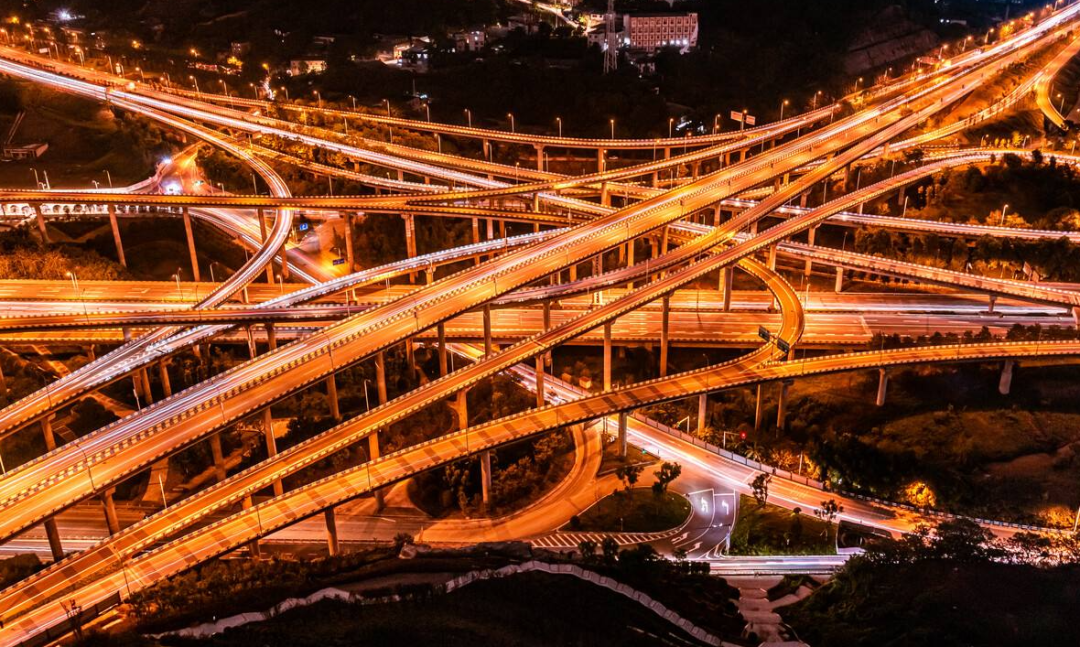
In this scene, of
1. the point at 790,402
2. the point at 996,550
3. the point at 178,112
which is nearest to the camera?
the point at 996,550

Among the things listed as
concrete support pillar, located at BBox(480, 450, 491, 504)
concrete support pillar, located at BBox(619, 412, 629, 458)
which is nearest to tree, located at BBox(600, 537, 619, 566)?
concrete support pillar, located at BBox(480, 450, 491, 504)

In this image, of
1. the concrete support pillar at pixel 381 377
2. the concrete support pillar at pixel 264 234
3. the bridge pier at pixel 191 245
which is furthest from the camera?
the bridge pier at pixel 191 245

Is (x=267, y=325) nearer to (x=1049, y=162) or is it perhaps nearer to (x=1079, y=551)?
(x=1079, y=551)

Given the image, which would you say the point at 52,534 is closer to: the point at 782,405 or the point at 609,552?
the point at 609,552

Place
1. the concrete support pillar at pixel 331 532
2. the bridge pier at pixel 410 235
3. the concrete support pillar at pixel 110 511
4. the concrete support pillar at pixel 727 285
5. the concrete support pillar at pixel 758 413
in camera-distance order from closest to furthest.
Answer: the concrete support pillar at pixel 110 511
the concrete support pillar at pixel 331 532
the concrete support pillar at pixel 758 413
the concrete support pillar at pixel 727 285
the bridge pier at pixel 410 235

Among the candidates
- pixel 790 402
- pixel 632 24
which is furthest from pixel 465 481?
pixel 632 24

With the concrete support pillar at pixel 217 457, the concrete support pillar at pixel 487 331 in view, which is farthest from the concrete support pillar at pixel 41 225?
the concrete support pillar at pixel 487 331

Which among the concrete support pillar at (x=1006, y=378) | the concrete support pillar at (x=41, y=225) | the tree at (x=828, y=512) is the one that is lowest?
the tree at (x=828, y=512)

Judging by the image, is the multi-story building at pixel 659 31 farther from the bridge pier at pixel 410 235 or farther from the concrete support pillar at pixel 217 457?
the concrete support pillar at pixel 217 457
